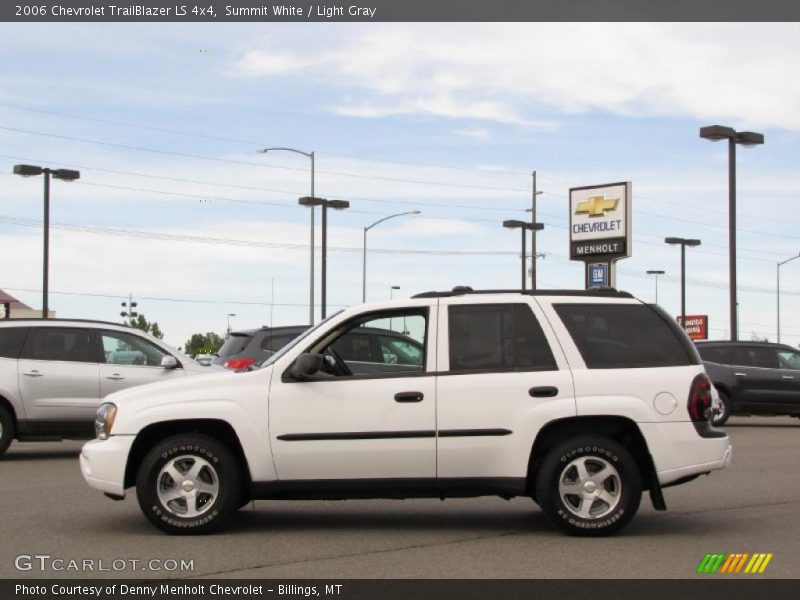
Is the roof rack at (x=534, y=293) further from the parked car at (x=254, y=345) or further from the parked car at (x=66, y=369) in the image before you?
the parked car at (x=254, y=345)

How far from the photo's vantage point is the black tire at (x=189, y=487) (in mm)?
8992

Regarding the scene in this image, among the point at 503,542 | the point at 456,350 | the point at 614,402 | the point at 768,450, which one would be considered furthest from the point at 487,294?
the point at 768,450

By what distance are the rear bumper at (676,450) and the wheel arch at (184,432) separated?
3.05 meters

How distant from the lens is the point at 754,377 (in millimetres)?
24234

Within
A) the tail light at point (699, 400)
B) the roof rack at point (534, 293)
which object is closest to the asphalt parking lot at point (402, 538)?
the tail light at point (699, 400)

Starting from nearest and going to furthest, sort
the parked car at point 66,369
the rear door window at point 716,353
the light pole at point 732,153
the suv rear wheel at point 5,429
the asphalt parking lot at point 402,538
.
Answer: the asphalt parking lot at point 402,538 → the suv rear wheel at point 5,429 → the parked car at point 66,369 → the rear door window at point 716,353 → the light pole at point 732,153

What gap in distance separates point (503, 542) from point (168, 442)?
2.64m

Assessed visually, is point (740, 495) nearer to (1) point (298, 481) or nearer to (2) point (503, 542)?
(2) point (503, 542)

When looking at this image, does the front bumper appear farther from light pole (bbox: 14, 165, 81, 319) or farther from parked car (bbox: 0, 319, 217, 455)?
light pole (bbox: 14, 165, 81, 319)

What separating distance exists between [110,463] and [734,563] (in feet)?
15.2

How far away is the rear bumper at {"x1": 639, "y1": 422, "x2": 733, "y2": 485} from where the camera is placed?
902 cm

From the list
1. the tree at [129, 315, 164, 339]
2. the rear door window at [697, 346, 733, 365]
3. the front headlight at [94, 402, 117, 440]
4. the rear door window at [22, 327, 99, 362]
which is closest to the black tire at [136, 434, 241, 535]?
the front headlight at [94, 402, 117, 440]

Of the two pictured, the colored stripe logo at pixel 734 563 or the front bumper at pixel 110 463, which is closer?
the colored stripe logo at pixel 734 563

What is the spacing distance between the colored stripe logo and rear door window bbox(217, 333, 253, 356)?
1198 cm
